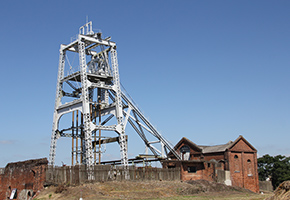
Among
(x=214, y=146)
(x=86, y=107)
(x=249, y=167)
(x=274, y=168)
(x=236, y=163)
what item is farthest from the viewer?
(x=274, y=168)

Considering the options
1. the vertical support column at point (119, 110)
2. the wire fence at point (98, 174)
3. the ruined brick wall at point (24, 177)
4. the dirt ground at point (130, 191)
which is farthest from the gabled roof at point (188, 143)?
the ruined brick wall at point (24, 177)

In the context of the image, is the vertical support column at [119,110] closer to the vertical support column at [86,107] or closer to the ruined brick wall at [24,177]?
the vertical support column at [86,107]

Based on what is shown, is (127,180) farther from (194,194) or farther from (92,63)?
(92,63)

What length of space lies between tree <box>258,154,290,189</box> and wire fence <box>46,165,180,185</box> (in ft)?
119

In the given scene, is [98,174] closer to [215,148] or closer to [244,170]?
[215,148]

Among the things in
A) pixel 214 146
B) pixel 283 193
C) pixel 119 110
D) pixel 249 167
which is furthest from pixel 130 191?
pixel 249 167

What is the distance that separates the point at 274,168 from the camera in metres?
65.8

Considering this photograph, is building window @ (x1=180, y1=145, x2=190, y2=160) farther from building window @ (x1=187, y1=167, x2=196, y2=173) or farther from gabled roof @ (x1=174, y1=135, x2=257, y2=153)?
building window @ (x1=187, y1=167, x2=196, y2=173)

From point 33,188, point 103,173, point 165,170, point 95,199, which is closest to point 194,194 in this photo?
point 165,170

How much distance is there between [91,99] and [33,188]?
12.2m

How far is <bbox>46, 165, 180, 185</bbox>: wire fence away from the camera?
2928 centimetres

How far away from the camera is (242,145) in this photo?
4634 cm

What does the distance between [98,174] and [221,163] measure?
19.0m

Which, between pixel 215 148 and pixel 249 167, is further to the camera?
pixel 249 167
